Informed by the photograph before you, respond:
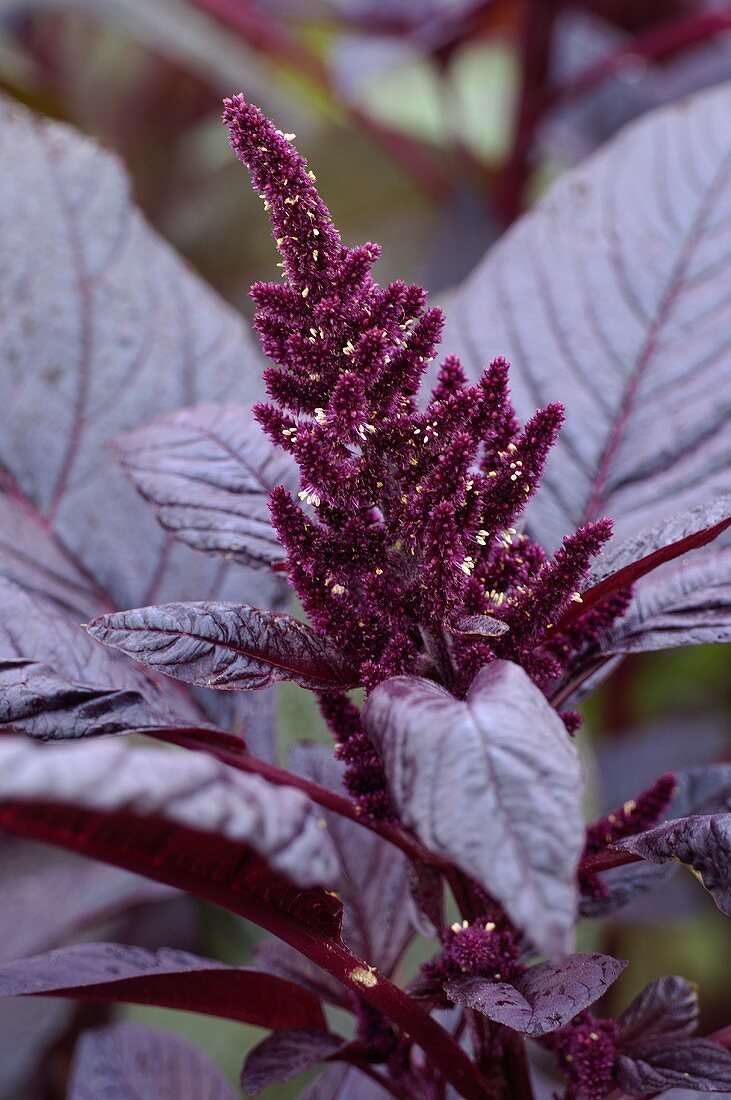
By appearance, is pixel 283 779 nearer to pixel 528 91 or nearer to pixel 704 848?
pixel 704 848

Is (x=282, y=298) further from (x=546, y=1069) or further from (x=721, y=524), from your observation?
(x=546, y=1069)

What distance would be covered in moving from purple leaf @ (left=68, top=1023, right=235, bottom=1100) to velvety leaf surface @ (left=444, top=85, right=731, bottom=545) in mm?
471

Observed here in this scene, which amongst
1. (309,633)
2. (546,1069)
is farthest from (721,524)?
(546,1069)

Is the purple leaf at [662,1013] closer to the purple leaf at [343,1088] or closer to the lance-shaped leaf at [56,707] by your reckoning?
the purple leaf at [343,1088]

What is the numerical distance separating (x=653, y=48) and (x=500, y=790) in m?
1.35

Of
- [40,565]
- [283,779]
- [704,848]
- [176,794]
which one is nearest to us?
[176,794]

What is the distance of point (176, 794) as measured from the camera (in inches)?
13.9

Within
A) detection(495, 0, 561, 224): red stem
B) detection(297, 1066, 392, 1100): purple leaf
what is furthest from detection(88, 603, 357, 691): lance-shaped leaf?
detection(495, 0, 561, 224): red stem

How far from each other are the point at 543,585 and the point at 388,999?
22 centimetres

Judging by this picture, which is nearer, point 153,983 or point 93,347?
point 153,983

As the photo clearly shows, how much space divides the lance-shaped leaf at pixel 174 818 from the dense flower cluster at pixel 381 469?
9cm

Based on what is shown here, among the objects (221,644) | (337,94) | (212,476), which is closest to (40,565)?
(212,476)

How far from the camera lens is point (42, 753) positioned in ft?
1.10

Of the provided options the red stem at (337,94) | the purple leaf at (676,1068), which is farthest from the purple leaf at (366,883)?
the red stem at (337,94)
